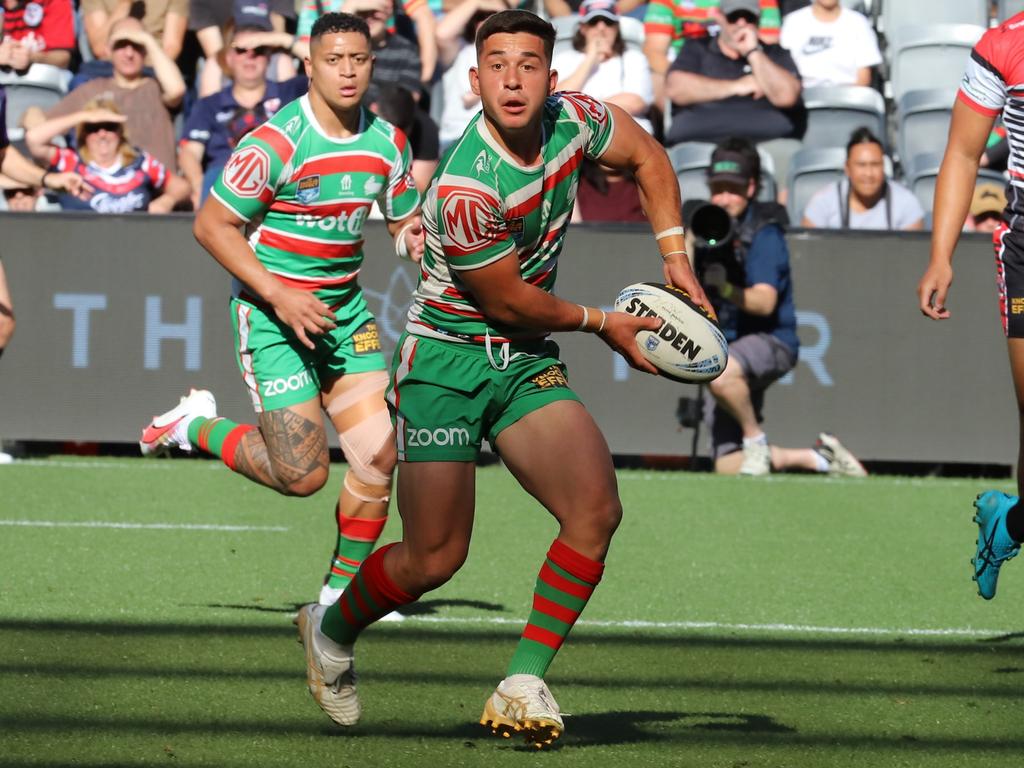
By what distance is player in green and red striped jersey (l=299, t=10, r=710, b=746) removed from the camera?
482 centimetres

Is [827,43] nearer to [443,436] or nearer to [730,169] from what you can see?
[730,169]

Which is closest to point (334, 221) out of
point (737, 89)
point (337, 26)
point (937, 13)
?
point (337, 26)

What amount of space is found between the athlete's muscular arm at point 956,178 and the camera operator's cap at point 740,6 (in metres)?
9.17

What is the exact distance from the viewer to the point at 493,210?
15.7ft

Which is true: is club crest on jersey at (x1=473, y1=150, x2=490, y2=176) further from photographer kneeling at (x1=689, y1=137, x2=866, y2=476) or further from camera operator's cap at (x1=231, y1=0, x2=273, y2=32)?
camera operator's cap at (x1=231, y1=0, x2=273, y2=32)

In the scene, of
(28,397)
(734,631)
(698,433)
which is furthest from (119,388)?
(734,631)

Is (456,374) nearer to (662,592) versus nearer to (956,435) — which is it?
(662,592)

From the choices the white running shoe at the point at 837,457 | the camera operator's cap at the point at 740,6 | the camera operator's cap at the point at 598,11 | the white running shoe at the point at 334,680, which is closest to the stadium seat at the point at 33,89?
the camera operator's cap at the point at 598,11

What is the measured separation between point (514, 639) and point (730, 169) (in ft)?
20.3

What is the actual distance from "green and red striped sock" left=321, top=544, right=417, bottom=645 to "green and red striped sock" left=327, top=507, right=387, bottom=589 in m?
1.58

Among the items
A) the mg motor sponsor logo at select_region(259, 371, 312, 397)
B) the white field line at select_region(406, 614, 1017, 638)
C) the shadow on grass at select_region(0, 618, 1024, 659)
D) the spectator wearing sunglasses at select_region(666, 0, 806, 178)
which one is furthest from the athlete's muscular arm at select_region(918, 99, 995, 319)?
the spectator wearing sunglasses at select_region(666, 0, 806, 178)

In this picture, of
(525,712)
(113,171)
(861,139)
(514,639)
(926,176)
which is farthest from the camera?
(926,176)

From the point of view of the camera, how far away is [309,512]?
33.1ft

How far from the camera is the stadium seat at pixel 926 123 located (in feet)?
50.0
